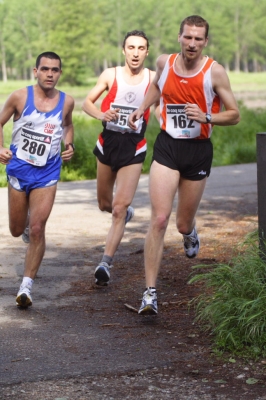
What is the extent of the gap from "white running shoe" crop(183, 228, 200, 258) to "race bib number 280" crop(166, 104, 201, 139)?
148 centimetres

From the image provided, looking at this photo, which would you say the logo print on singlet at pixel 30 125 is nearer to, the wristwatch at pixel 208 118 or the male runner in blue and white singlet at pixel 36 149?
the male runner in blue and white singlet at pixel 36 149

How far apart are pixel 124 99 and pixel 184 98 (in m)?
1.37

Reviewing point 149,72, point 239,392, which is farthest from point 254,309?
point 149,72

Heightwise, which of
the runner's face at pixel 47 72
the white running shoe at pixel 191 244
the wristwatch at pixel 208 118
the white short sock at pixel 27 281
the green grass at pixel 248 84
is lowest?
the green grass at pixel 248 84

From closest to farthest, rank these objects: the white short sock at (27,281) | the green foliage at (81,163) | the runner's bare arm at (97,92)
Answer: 1. the white short sock at (27,281)
2. the runner's bare arm at (97,92)
3. the green foliage at (81,163)

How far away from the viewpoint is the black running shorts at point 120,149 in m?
7.66

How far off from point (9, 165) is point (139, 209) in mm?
5113

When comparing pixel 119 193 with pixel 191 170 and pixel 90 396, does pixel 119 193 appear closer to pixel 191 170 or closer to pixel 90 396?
pixel 191 170

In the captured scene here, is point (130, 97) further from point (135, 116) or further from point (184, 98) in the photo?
point (184, 98)

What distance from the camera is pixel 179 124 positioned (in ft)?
21.3

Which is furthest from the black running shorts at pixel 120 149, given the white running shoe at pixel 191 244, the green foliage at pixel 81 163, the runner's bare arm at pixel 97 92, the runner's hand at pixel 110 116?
the green foliage at pixel 81 163

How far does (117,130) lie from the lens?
7.75 m

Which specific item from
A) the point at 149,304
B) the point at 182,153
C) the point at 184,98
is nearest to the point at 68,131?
the point at 182,153

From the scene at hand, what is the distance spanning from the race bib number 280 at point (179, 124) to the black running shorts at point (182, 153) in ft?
0.20
